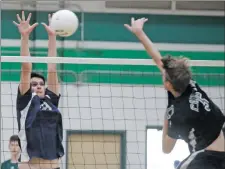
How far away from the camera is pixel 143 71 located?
488 inches

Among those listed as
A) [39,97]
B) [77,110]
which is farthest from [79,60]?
[77,110]

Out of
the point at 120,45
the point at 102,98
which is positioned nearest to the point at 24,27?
the point at 102,98

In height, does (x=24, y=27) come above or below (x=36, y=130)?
above

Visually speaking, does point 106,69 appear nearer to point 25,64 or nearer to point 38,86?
point 38,86

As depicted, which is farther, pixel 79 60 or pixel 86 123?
pixel 86 123

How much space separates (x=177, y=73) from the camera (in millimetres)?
5168

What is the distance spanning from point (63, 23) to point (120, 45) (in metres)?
4.98

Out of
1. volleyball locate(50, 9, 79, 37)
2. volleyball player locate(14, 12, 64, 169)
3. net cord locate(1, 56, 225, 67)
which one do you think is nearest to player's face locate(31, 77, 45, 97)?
volleyball player locate(14, 12, 64, 169)

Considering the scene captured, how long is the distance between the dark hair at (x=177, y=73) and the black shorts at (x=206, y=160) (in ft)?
1.48

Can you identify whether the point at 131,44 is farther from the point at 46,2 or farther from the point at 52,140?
the point at 52,140

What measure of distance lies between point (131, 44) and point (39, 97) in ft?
21.0

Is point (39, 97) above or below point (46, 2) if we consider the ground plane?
below

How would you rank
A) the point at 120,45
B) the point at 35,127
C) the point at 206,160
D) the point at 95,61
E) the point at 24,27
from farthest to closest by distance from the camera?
the point at 120,45
the point at 95,61
the point at 24,27
the point at 35,127
the point at 206,160

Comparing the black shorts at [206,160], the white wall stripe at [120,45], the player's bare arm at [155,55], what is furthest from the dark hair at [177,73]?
the white wall stripe at [120,45]
